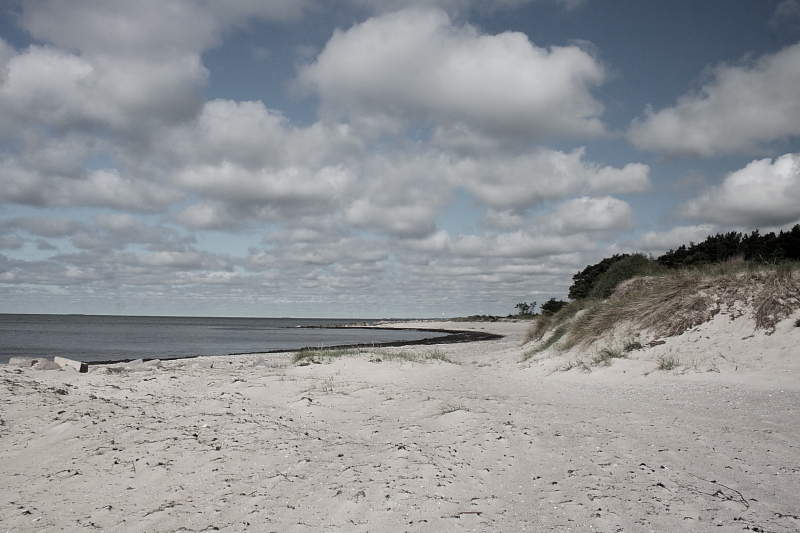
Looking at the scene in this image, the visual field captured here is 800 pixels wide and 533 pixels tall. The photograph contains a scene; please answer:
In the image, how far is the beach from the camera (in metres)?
4.01

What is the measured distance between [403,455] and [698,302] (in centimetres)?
1040

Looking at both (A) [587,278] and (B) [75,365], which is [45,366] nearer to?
(B) [75,365]

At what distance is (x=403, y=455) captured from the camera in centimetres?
525

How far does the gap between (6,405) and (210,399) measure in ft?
9.53

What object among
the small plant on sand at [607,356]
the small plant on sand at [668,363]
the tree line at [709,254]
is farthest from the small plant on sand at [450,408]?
the tree line at [709,254]

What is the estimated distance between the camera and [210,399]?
813 cm

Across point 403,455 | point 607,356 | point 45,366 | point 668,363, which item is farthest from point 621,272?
point 45,366

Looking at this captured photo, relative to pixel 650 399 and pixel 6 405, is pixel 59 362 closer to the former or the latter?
pixel 6 405

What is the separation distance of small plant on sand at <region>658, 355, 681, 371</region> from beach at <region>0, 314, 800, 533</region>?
0.59m

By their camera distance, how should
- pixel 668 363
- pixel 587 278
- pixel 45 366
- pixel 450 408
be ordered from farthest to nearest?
pixel 587 278 → pixel 45 366 → pixel 668 363 → pixel 450 408

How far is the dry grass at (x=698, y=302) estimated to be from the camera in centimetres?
1098

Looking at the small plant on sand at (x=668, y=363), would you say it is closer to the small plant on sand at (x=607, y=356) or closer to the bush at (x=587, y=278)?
the small plant on sand at (x=607, y=356)

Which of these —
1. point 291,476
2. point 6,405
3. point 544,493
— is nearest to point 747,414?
point 544,493

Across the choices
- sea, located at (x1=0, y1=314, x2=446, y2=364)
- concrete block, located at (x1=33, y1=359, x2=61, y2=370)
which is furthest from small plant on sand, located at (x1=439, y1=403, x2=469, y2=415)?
A: sea, located at (x1=0, y1=314, x2=446, y2=364)
